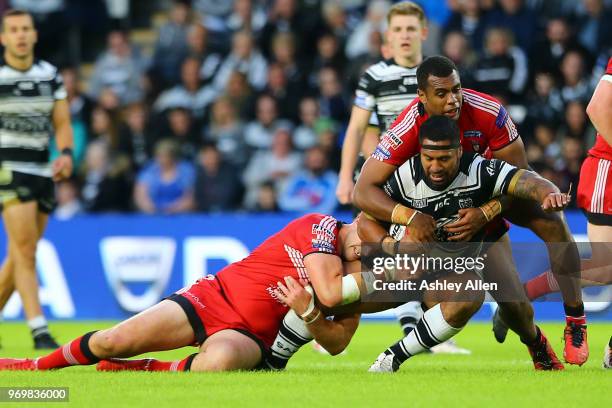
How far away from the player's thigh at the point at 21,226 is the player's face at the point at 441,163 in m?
4.47

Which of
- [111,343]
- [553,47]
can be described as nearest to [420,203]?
[111,343]

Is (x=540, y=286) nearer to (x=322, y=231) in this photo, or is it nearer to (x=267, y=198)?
(x=322, y=231)

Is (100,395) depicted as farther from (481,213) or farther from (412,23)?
(412,23)

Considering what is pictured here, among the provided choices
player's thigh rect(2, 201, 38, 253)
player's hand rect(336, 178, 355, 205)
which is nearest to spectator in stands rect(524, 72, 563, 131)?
player's hand rect(336, 178, 355, 205)

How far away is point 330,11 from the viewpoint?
1653 centimetres

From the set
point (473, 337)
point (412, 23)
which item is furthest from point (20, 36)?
point (473, 337)

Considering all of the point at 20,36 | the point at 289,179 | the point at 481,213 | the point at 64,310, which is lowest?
the point at 64,310

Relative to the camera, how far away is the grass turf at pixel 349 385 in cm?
630

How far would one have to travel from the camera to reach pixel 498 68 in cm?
1457

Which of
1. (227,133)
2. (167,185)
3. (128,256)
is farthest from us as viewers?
(227,133)

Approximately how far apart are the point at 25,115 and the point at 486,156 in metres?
4.58

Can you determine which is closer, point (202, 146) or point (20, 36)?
point (20, 36)

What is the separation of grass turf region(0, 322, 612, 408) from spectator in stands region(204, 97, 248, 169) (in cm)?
695

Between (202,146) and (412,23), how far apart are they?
660 cm
